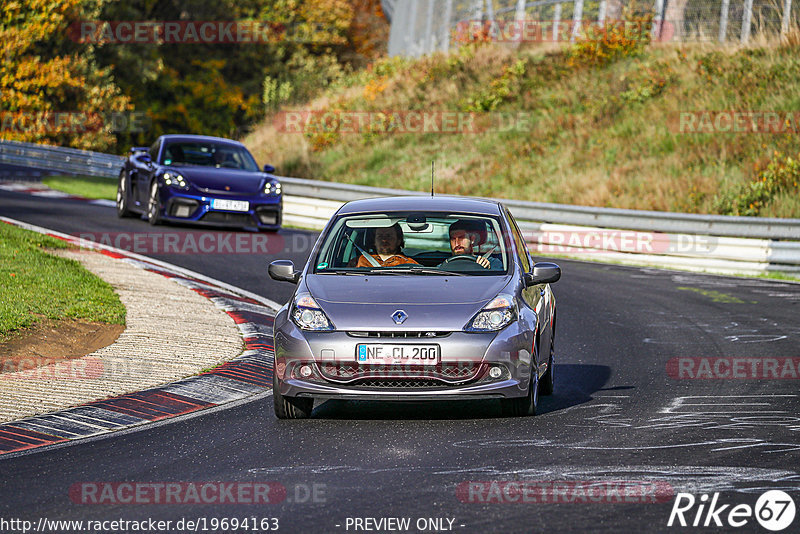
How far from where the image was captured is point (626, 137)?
28594 mm

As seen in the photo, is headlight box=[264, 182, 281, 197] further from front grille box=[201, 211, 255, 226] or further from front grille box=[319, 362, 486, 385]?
front grille box=[319, 362, 486, 385]

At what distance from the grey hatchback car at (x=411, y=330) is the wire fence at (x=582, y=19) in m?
22.3

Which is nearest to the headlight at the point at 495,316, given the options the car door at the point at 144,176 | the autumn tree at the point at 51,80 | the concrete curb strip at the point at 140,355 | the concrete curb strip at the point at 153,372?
the concrete curb strip at the point at 153,372

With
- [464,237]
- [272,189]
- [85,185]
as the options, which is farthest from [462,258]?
[85,185]

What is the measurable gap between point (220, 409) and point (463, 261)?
2.02 metres

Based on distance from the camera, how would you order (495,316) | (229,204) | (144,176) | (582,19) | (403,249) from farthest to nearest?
(582,19)
(144,176)
(229,204)
(403,249)
(495,316)

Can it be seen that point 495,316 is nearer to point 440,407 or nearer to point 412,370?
point 412,370

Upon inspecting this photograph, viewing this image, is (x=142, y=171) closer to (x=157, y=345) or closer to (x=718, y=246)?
(x=718, y=246)

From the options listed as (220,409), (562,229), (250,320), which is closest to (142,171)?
(562,229)

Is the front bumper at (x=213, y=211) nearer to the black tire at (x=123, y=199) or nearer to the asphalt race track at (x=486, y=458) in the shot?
the black tire at (x=123, y=199)

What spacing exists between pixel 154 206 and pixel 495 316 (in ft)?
44.9

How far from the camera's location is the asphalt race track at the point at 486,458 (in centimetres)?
574

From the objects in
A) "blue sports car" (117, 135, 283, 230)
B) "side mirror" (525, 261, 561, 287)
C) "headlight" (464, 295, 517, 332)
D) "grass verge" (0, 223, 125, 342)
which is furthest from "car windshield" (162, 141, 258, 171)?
"headlight" (464, 295, 517, 332)

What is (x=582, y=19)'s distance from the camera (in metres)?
33.0
